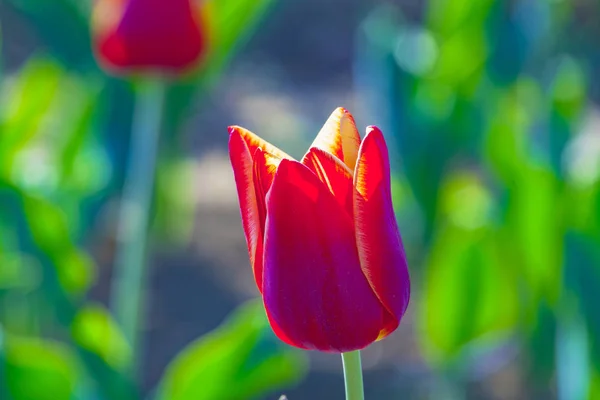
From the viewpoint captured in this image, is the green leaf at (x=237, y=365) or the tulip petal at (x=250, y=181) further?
the green leaf at (x=237, y=365)

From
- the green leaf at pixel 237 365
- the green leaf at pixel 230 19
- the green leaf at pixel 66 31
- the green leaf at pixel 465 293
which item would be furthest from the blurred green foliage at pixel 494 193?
the green leaf at pixel 66 31

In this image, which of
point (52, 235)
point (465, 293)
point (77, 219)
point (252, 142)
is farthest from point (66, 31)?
point (252, 142)

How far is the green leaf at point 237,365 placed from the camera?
3.15 ft

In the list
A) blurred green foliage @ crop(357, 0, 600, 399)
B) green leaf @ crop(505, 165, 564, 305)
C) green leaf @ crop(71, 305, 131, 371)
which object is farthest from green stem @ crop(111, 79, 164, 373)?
green leaf @ crop(505, 165, 564, 305)

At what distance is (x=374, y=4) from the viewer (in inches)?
141

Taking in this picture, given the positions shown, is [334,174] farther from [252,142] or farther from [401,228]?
[401,228]

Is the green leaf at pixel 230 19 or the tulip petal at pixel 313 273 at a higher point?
the green leaf at pixel 230 19

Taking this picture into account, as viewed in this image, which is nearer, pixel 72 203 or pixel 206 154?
pixel 72 203

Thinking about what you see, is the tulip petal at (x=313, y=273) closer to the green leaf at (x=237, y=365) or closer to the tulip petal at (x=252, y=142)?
the tulip petal at (x=252, y=142)

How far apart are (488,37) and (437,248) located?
0.37 m

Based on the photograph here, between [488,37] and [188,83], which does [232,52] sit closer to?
[188,83]

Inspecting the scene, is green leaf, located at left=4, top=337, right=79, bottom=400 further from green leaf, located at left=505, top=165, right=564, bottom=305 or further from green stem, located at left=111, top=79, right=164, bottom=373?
green leaf, located at left=505, top=165, right=564, bottom=305

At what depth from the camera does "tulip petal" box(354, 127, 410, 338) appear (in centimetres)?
42

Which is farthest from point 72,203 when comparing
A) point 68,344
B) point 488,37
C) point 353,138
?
point 353,138
